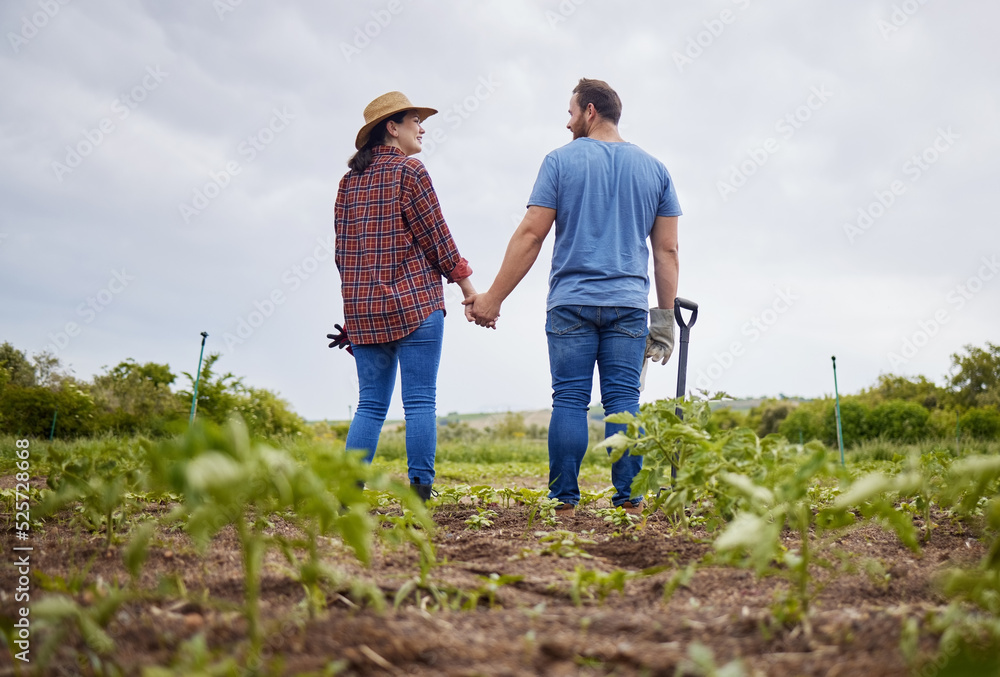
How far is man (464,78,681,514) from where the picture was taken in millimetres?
3121

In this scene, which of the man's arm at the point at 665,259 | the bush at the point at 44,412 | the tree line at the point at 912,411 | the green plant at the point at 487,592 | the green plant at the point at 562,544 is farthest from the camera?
the tree line at the point at 912,411

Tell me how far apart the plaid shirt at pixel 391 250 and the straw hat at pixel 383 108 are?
0.17 metres

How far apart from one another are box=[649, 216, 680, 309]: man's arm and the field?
150 cm

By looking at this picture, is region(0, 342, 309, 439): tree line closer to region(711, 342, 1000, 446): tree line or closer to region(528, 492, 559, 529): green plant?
region(528, 492, 559, 529): green plant

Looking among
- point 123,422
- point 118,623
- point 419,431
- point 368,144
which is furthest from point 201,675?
point 123,422

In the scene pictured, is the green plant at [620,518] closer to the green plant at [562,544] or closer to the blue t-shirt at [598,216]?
the green plant at [562,544]

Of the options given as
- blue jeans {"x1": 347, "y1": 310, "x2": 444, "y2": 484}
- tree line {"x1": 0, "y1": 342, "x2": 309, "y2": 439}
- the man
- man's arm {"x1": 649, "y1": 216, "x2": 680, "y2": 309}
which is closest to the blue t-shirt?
the man

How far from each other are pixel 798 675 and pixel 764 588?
2.23 ft

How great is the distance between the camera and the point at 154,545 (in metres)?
2.03

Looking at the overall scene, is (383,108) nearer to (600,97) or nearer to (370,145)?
(370,145)

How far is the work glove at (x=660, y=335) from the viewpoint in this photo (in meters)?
3.71

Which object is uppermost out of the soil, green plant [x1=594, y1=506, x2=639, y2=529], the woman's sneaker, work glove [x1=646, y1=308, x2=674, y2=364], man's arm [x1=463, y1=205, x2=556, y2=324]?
man's arm [x1=463, y1=205, x2=556, y2=324]

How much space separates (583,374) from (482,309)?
687 mm

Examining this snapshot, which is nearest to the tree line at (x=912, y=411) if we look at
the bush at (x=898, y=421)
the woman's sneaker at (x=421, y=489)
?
the bush at (x=898, y=421)
